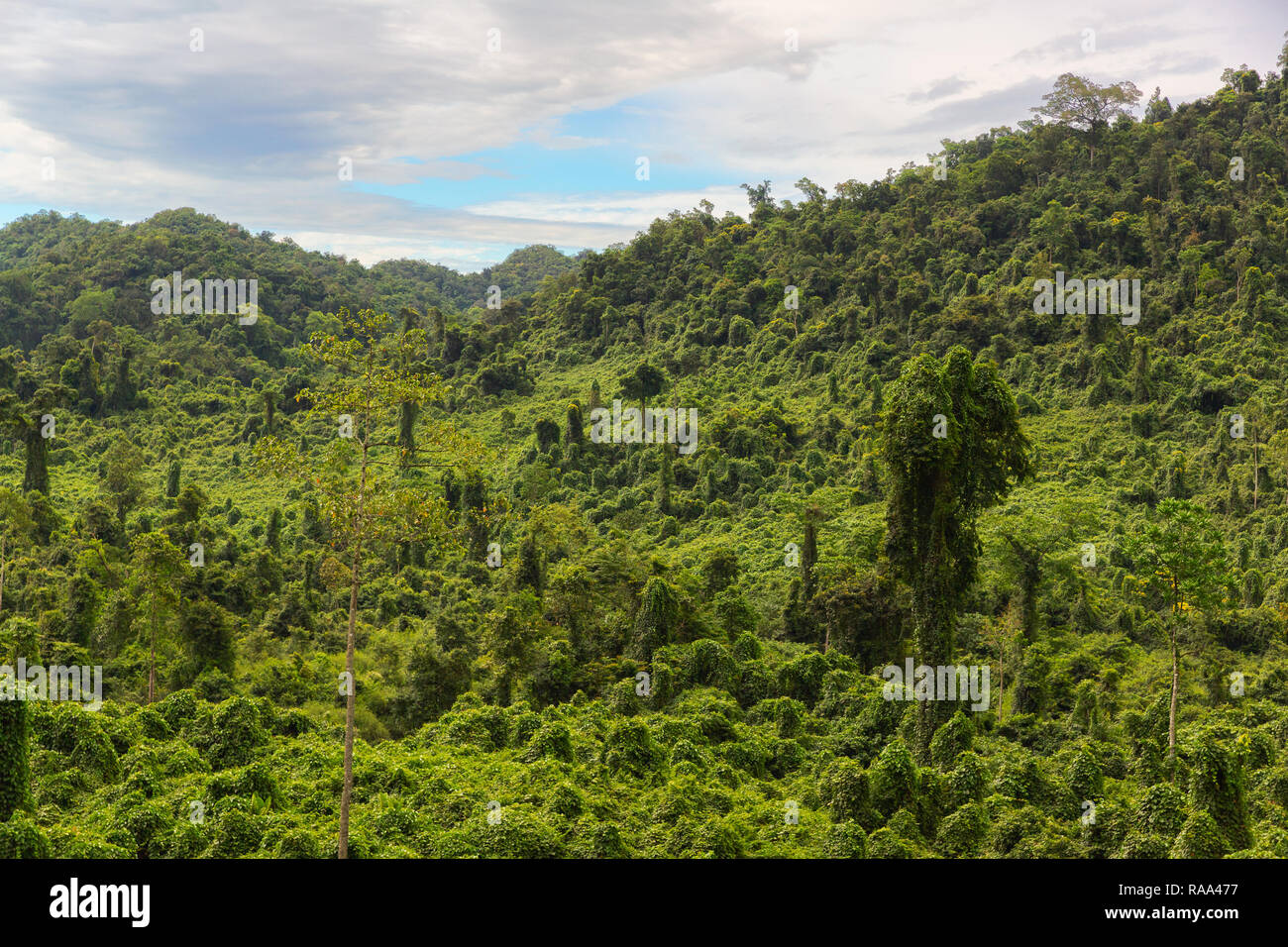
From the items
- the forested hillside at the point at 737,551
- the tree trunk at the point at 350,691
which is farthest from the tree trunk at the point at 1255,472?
the tree trunk at the point at 350,691

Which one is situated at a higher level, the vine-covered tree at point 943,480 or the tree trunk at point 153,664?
the vine-covered tree at point 943,480

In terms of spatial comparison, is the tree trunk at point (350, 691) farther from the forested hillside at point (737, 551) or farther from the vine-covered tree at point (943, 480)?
the vine-covered tree at point (943, 480)

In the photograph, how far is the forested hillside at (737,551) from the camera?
582 inches

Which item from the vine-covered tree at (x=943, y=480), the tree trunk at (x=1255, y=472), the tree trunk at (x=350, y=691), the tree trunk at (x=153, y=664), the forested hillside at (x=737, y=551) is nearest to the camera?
the tree trunk at (x=350, y=691)

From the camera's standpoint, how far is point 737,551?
34125mm

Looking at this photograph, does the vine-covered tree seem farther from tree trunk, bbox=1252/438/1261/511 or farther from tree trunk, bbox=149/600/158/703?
tree trunk, bbox=1252/438/1261/511

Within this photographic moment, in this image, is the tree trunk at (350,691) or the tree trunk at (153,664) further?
the tree trunk at (153,664)

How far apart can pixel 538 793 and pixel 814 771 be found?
18.8 feet

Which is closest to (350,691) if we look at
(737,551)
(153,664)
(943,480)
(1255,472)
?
(943,480)

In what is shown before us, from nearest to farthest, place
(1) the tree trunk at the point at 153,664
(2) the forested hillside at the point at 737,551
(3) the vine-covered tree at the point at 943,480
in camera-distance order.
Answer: (2) the forested hillside at the point at 737,551 → (3) the vine-covered tree at the point at 943,480 → (1) the tree trunk at the point at 153,664

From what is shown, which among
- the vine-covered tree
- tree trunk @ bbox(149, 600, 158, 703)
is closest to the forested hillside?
the vine-covered tree

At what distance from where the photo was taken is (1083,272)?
1932 inches

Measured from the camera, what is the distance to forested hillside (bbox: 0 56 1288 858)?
14773 millimetres
